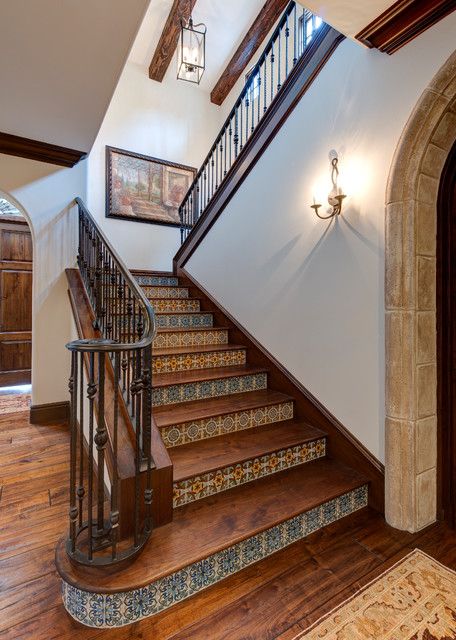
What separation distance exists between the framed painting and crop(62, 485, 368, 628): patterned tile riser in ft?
15.3

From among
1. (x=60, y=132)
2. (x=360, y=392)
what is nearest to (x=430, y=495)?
(x=360, y=392)

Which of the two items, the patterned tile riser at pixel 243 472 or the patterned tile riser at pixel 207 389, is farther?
the patterned tile riser at pixel 207 389

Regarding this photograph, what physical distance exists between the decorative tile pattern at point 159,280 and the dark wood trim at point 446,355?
115 inches

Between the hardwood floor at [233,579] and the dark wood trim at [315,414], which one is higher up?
the dark wood trim at [315,414]

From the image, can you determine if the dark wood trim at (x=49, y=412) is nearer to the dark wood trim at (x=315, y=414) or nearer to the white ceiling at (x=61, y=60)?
the dark wood trim at (x=315, y=414)

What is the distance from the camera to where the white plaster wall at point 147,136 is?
4965mm

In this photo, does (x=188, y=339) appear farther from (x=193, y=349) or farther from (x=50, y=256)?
(x=50, y=256)

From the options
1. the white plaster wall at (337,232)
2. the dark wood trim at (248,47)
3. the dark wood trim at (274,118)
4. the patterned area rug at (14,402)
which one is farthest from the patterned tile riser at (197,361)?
the dark wood trim at (248,47)

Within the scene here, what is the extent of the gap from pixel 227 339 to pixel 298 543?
75.9 inches

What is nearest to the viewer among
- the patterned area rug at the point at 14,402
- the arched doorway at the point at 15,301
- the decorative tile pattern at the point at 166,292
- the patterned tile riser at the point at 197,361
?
the patterned tile riser at the point at 197,361

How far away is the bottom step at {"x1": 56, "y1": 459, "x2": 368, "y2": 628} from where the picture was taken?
4.32 feet

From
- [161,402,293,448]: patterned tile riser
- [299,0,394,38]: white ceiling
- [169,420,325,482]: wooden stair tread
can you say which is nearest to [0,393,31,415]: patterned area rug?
[161,402,293,448]: patterned tile riser

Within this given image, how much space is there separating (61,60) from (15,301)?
12.2 ft

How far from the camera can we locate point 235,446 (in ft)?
7.03
